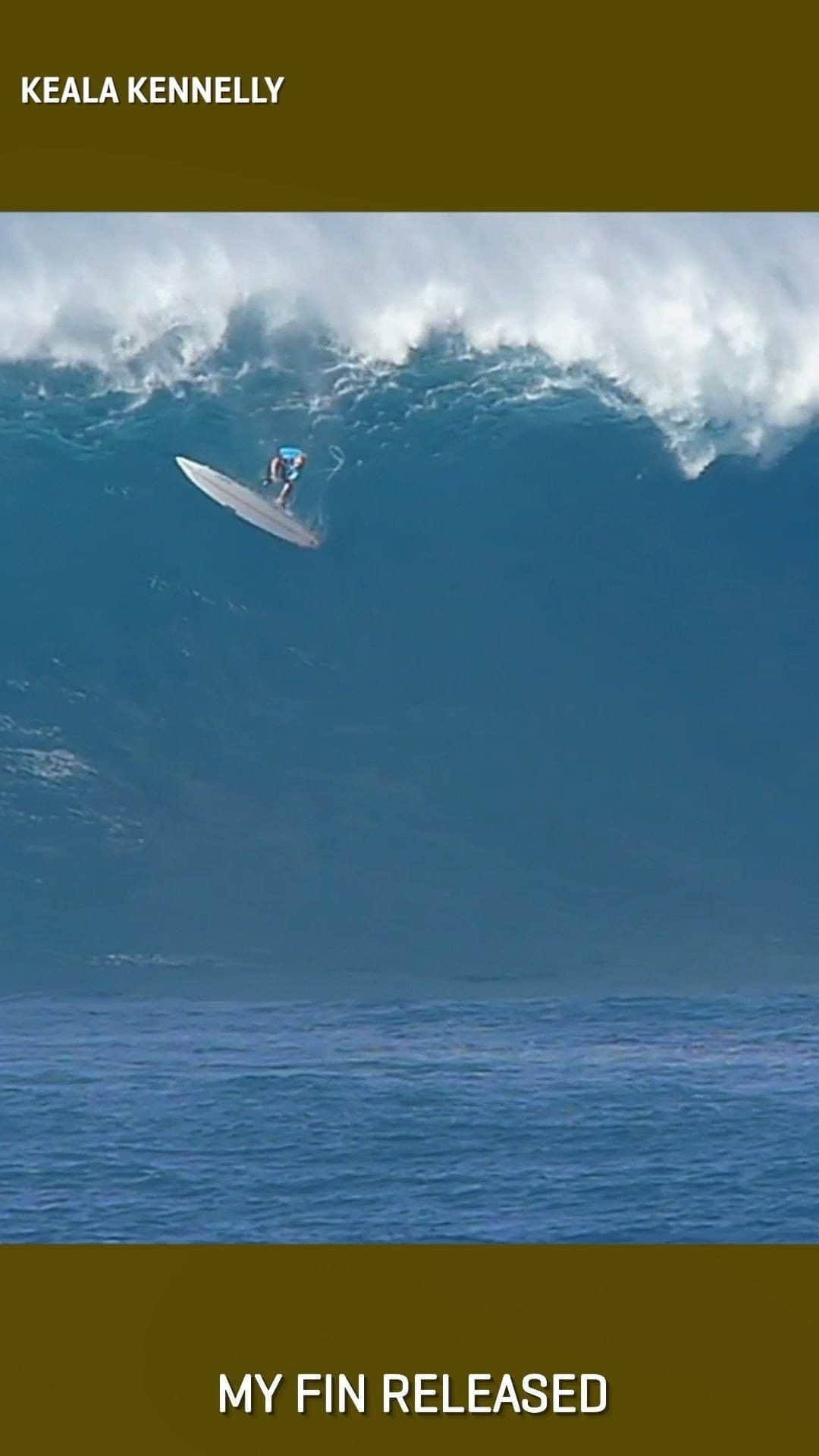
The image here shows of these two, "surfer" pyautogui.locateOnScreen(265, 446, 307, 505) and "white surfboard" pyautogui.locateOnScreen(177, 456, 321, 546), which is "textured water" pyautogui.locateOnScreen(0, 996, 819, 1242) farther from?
"surfer" pyautogui.locateOnScreen(265, 446, 307, 505)

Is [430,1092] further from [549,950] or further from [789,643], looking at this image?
[789,643]

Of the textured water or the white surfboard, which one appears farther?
the white surfboard

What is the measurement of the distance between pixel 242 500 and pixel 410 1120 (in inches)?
536

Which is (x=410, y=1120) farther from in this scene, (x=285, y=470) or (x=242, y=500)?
(x=285, y=470)

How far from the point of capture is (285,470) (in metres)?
41.8

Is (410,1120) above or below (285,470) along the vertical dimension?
below

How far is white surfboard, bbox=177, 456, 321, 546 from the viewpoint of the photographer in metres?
41.6

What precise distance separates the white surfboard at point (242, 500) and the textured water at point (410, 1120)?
9.05 metres

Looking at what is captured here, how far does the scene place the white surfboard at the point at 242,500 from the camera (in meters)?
41.6

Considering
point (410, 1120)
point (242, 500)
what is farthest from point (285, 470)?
point (410, 1120)

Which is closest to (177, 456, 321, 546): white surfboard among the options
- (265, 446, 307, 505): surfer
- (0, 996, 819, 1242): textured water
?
(265, 446, 307, 505): surfer

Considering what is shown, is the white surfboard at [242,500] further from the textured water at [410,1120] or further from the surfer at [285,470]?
the textured water at [410,1120]

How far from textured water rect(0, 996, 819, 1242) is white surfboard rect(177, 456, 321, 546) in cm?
905


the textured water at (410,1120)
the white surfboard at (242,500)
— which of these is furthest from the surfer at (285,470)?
the textured water at (410,1120)
